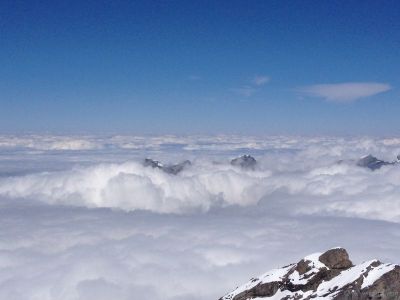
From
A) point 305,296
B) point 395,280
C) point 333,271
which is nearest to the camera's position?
point 395,280

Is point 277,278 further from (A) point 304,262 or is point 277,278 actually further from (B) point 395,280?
(B) point 395,280

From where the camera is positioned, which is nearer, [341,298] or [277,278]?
[341,298]

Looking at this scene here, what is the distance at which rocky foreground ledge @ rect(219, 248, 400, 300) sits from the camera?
2753 inches

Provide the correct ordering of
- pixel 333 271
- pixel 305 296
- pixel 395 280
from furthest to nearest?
pixel 333 271 < pixel 305 296 < pixel 395 280

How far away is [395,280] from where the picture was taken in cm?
6988

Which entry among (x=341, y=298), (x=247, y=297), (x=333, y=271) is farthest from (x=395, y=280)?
(x=247, y=297)

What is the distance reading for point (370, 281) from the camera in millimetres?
72188

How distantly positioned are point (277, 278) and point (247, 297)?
7.04 metres

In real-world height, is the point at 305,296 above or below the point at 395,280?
below

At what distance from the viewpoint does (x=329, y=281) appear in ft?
267

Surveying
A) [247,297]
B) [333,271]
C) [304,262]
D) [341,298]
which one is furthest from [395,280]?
[247,297]

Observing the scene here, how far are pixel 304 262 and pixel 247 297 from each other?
516 inches

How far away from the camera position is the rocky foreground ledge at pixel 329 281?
6994 cm

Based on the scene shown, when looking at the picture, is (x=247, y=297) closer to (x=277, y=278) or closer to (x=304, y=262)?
(x=277, y=278)
